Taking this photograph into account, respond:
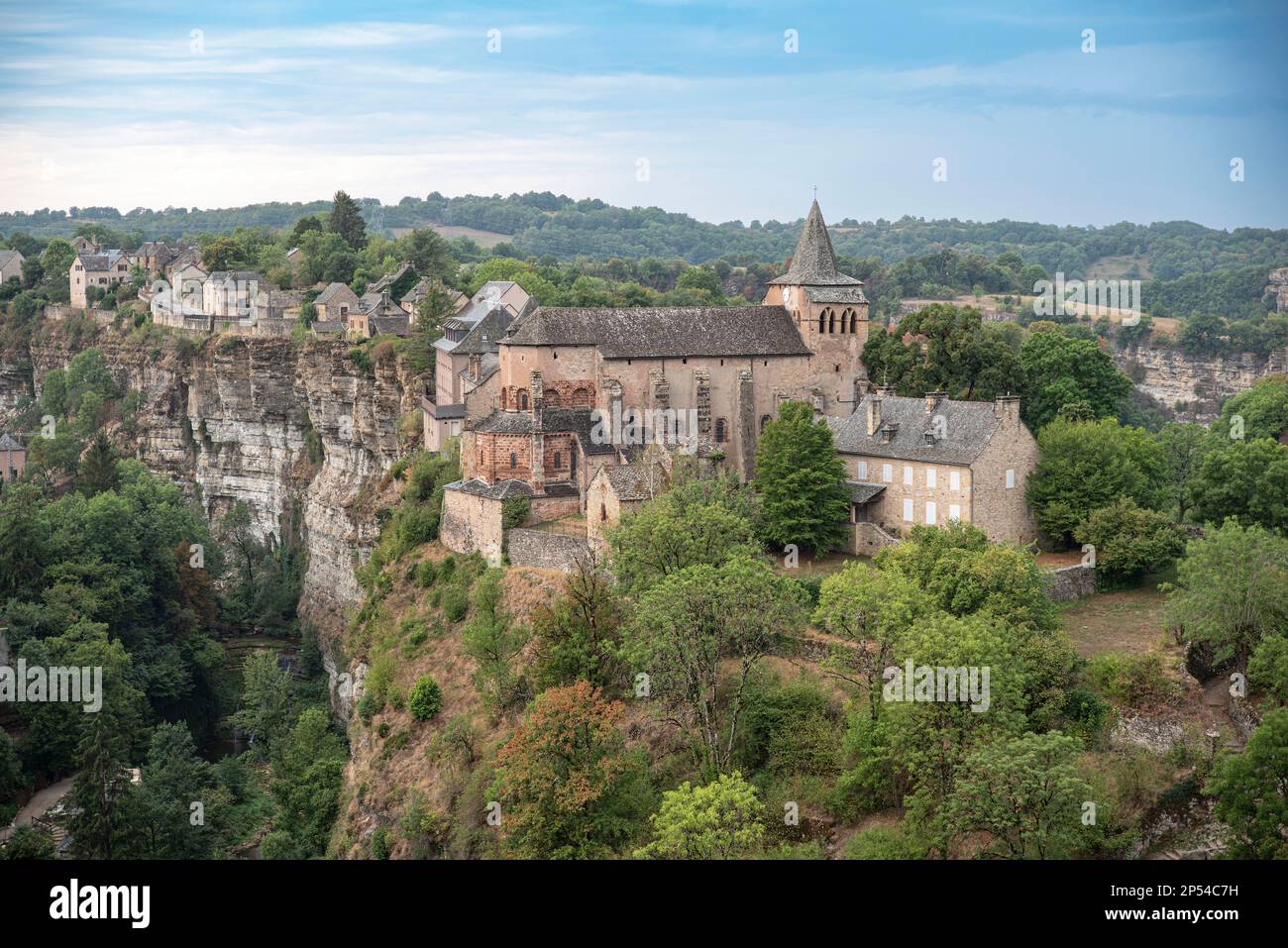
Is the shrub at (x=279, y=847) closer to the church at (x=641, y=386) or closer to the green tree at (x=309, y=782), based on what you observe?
the green tree at (x=309, y=782)

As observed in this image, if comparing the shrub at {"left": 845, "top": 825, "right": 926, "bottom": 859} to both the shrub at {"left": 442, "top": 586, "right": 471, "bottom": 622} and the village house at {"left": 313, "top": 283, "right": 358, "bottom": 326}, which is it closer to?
the shrub at {"left": 442, "top": 586, "right": 471, "bottom": 622}

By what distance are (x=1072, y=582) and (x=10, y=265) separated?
108033 mm

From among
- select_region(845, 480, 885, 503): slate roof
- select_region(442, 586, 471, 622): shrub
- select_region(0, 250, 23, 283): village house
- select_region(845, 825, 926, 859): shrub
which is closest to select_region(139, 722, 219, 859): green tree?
select_region(442, 586, 471, 622): shrub

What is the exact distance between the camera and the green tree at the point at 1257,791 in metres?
26.8

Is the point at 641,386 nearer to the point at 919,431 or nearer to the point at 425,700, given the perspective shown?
the point at 919,431

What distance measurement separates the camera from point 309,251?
355 feet

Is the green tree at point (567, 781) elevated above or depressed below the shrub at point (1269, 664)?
below

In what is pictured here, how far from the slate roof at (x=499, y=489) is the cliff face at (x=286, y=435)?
1911cm

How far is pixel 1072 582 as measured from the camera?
44.4 m

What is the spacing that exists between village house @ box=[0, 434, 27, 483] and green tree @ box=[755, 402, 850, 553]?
64982 millimetres

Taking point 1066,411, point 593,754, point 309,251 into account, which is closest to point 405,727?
point 593,754

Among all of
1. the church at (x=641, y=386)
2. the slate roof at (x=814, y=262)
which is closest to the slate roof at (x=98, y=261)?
the church at (x=641, y=386)

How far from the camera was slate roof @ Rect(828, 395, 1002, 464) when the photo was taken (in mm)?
46531

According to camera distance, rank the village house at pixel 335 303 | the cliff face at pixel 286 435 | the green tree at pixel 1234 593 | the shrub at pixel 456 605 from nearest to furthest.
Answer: the green tree at pixel 1234 593 < the shrub at pixel 456 605 < the cliff face at pixel 286 435 < the village house at pixel 335 303
